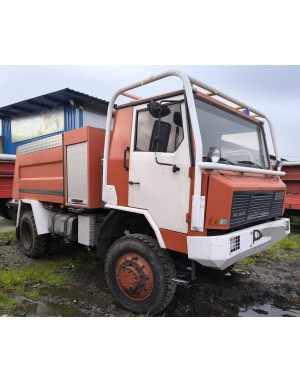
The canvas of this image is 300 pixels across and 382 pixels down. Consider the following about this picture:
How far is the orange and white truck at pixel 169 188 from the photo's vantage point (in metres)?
2.73

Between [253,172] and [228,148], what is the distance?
37 cm

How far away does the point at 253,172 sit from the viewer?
321 centimetres

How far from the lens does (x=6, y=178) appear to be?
7.75 meters

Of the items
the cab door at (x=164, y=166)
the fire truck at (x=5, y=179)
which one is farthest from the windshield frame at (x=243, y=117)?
the fire truck at (x=5, y=179)

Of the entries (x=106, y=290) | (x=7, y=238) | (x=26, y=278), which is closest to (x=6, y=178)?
(x=7, y=238)

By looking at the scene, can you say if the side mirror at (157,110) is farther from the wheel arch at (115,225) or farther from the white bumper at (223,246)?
the white bumper at (223,246)

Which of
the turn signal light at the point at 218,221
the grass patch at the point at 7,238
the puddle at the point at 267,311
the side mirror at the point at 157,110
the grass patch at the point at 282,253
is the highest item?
the side mirror at the point at 157,110

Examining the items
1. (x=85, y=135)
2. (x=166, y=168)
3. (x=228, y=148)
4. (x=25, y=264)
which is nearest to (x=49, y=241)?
(x=25, y=264)

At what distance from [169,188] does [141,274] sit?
0.95m

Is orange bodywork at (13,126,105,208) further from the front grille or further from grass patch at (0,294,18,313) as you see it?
the front grille

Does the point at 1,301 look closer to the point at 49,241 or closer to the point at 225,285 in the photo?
the point at 49,241

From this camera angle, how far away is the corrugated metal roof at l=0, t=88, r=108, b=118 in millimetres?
10883

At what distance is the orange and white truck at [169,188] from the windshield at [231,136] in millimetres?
14

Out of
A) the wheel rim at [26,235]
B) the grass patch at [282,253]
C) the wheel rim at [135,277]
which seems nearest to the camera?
the wheel rim at [135,277]
